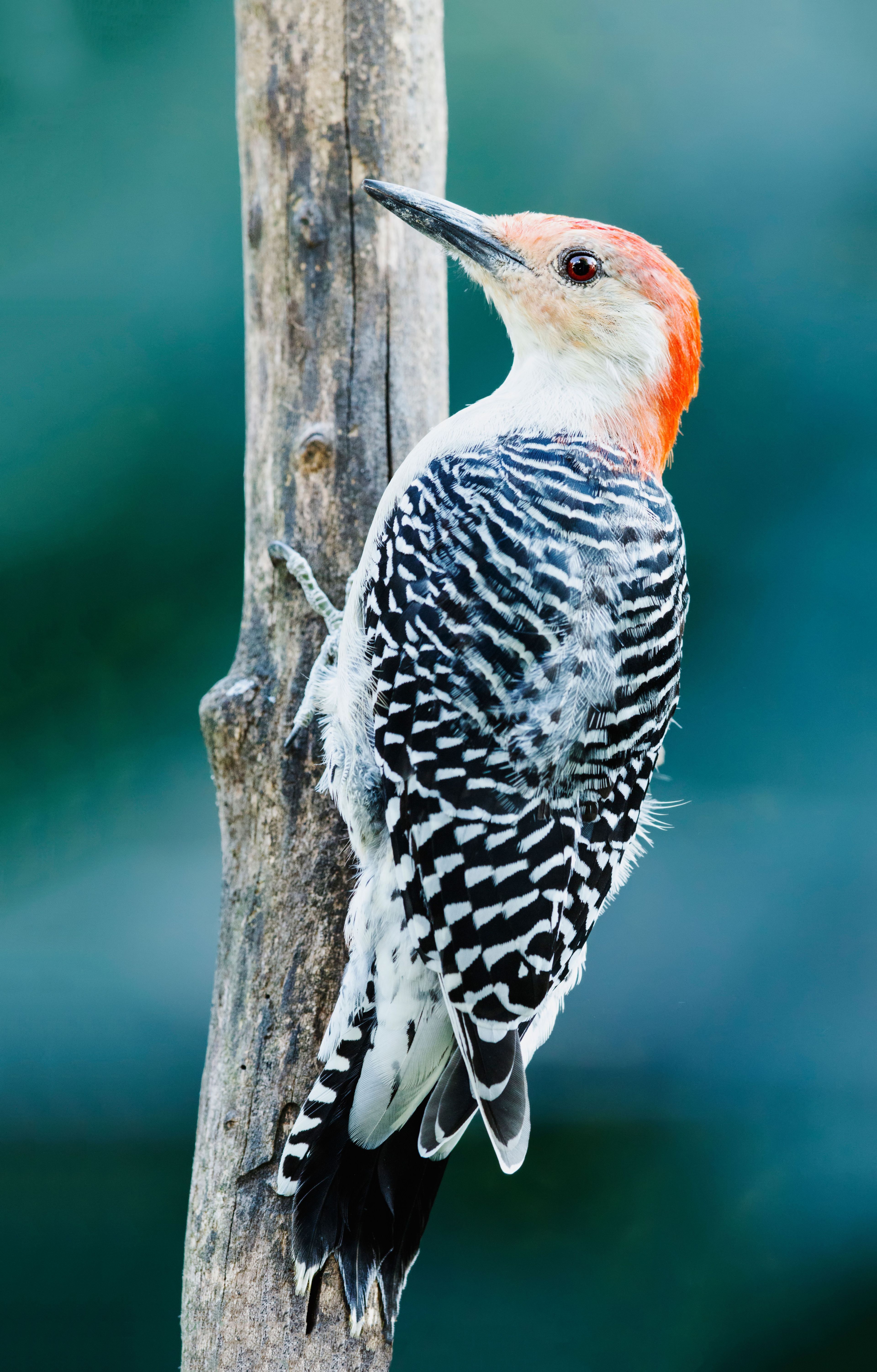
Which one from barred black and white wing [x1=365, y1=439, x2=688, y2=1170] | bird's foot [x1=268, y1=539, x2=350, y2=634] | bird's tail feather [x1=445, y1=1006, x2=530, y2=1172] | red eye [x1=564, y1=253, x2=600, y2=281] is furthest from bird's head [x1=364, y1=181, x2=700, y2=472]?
bird's tail feather [x1=445, y1=1006, x2=530, y2=1172]

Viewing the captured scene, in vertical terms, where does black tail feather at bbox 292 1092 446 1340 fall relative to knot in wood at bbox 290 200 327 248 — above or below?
below

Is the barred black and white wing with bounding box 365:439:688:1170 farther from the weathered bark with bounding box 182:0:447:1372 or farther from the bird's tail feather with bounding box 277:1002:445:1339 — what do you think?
the weathered bark with bounding box 182:0:447:1372

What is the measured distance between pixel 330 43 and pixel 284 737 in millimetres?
1563

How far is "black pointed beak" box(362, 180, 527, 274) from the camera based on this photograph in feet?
6.99

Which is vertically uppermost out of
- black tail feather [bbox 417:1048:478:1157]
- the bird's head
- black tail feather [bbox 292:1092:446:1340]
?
the bird's head

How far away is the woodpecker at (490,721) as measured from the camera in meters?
1.86

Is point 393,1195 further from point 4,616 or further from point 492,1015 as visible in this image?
point 4,616

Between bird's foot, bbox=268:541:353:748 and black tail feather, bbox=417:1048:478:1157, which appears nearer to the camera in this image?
black tail feather, bbox=417:1048:478:1157

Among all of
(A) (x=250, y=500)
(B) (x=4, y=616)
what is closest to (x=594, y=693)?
(A) (x=250, y=500)

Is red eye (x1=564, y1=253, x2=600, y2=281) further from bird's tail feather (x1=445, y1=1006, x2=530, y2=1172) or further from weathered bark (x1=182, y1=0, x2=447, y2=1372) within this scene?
bird's tail feather (x1=445, y1=1006, x2=530, y2=1172)

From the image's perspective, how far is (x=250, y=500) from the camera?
2406 mm

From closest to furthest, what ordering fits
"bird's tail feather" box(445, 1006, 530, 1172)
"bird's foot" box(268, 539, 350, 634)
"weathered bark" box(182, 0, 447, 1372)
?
"bird's tail feather" box(445, 1006, 530, 1172) < "weathered bark" box(182, 0, 447, 1372) < "bird's foot" box(268, 539, 350, 634)

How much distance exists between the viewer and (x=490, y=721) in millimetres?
1888

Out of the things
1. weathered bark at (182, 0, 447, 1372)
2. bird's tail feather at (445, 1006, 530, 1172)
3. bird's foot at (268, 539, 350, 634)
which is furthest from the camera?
bird's foot at (268, 539, 350, 634)
